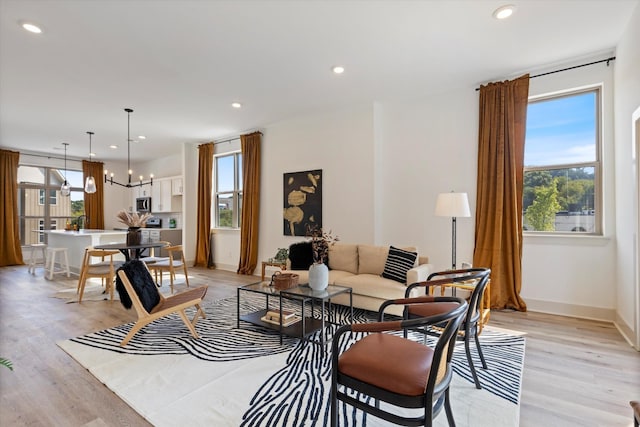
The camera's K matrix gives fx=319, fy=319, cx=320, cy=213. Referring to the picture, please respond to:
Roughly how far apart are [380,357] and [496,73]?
3959 millimetres

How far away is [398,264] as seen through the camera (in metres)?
3.82

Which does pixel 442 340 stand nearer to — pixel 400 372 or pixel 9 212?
pixel 400 372

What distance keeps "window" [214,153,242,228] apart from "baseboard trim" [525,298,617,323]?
5492 millimetres

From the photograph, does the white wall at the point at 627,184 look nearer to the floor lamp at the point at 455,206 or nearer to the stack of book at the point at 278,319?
the floor lamp at the point at 455,206

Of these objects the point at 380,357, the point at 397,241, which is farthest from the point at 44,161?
the point at 380,357

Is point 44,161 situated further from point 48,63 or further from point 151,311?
point 151,311

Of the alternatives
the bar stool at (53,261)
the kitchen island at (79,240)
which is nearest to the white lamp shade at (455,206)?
the kitchen island at (79,240)

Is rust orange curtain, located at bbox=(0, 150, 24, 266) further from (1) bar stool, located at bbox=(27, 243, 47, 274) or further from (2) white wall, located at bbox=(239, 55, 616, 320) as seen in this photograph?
(2) white wall, located at bbox=(239, 55, 616, 320)

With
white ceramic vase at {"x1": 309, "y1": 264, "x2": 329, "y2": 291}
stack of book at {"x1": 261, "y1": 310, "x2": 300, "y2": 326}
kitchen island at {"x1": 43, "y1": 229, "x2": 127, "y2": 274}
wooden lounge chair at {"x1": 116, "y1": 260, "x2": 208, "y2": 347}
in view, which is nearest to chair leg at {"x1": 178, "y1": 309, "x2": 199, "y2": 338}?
wooden lounge chair at {"x1": 116, "y1": 260, "x2": 208, "y2": 347}

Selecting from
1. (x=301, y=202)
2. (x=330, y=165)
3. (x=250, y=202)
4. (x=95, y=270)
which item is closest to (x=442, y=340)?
(x=330, y=165)

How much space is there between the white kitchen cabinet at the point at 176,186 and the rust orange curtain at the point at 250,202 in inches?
104

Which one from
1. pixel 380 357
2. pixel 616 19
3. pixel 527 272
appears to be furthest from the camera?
pixel 527 272

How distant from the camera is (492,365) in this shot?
8.32ft

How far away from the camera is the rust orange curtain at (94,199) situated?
9195 mm
